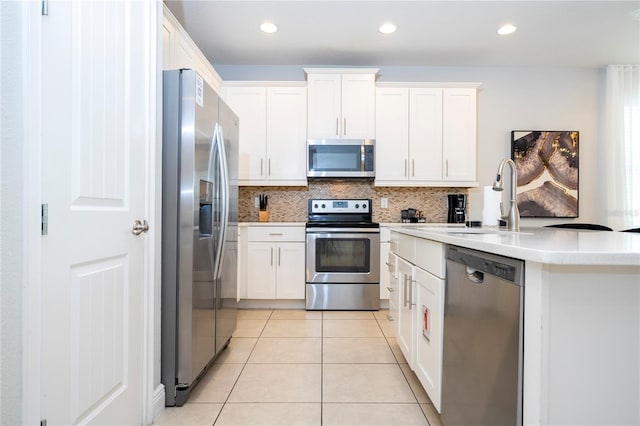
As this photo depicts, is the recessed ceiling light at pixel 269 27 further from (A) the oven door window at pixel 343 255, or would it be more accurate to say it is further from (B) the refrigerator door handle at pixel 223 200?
(A) the oven door window at pixel 343 255

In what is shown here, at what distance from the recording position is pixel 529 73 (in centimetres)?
396

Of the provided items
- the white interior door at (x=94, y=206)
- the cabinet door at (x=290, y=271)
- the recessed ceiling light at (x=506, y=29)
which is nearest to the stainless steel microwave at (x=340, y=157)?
the cabinet door at (x=290, y=271)

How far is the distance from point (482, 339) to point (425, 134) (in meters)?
2.98

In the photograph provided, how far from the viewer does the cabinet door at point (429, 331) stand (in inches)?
55.6

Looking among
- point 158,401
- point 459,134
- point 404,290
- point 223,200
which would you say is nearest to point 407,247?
point 404,290

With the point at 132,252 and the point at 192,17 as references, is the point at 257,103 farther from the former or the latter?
the point at 132,252

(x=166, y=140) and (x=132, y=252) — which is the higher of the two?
(x=166, y=140)

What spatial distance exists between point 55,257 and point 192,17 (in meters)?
2.66

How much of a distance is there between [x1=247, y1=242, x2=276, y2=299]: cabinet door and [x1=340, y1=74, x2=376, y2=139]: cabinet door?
147cm

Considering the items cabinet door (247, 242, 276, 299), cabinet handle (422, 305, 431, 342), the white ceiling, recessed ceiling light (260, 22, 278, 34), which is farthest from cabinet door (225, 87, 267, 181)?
cabinet handle (422, 305, 431, 342)

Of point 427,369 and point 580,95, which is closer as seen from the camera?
point 427,369

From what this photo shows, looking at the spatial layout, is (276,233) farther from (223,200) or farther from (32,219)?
(32,219)

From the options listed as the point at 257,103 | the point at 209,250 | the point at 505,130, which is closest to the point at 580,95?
the point at 505,130

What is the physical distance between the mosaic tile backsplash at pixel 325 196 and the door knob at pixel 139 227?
2464 mm
